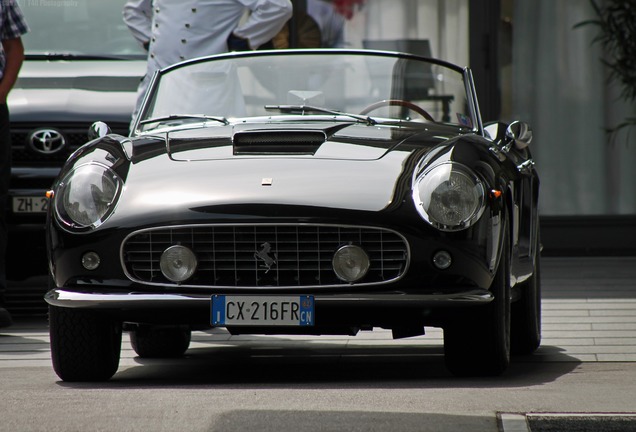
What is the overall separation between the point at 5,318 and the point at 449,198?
11.0ft

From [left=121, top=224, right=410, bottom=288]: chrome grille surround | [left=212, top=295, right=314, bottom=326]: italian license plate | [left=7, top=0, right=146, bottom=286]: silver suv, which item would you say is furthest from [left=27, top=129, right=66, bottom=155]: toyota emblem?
[left=212, top=295, right=314, bottom=326]: italian license plate

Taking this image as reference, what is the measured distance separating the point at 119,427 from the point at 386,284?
49.0 inches

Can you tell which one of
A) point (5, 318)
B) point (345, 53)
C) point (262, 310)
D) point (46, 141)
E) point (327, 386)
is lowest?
point (5, 318)

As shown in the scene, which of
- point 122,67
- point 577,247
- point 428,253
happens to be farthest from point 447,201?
point 577,247

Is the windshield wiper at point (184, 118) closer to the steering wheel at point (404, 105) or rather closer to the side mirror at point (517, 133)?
the steering wheel at point (404, 105)

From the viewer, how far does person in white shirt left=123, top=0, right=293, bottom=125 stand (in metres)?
8.26

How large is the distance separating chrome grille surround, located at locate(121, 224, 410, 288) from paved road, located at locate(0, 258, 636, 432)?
15.6 inches

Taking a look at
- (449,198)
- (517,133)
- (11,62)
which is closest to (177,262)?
(449,198)

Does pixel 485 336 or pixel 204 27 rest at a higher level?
pixel 204 27

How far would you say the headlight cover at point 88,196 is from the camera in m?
5.29

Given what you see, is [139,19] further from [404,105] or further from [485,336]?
[485,336]

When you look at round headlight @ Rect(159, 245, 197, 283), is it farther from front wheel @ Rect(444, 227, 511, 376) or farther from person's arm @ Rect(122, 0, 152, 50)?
person's arm @ Rect(122, 0, 152, 50)

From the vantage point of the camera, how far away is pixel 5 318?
767 cm

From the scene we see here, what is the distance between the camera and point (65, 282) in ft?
17.5
